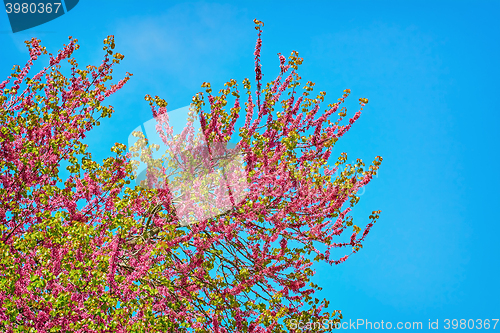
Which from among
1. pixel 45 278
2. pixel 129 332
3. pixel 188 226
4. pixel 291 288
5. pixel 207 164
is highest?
pixel 207 164

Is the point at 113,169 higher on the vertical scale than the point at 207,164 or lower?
lower

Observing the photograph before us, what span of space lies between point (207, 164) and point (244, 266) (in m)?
2.43

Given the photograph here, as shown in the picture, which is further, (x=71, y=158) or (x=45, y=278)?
(x=71, y=158)

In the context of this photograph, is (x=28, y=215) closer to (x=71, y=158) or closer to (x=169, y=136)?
(x=71, y=158)

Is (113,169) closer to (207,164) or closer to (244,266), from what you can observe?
(207,164)

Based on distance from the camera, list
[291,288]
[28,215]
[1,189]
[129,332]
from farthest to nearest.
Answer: [291,288], [28,215], [1,189], [129,332]

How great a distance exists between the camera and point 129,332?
5.75 metres

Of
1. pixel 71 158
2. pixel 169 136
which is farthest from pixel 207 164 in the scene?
pixel 71 158

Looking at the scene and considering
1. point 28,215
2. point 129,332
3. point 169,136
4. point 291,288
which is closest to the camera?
point 129,332

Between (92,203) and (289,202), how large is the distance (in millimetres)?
4028

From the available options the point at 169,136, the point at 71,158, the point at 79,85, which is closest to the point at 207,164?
the point at 169,136

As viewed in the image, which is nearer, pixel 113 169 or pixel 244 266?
pixel 113 169

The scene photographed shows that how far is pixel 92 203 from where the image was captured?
7598 millimetres

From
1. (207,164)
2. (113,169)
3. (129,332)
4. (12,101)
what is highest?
(12,101)
